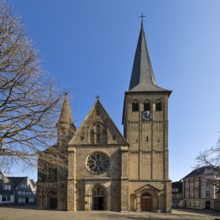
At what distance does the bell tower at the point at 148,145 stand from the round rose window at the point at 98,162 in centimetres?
329

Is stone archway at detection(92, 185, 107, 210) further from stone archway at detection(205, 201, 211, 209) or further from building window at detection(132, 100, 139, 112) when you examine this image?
stone archway at detection(205, 201, 211, 209)

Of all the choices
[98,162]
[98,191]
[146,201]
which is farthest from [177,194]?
[98,162]

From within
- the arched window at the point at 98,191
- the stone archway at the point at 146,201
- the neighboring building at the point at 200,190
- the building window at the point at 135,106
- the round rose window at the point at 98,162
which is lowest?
the neighboring building at the point at 200,190

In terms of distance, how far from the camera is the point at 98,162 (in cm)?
3319

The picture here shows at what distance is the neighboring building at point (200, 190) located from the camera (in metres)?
55.3

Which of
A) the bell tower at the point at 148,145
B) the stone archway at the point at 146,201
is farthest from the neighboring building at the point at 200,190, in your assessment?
the stone archway at the point at 146,201

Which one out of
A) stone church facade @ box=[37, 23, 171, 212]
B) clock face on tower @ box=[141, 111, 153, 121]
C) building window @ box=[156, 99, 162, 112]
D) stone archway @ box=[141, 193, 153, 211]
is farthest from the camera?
building window @ box=[156, 99, 162, 112]

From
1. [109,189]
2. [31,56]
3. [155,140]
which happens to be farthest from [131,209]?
[31,56]

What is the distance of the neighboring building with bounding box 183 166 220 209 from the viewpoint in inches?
2178

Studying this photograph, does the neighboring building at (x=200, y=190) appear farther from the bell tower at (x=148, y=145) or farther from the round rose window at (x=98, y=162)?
the round rose window at (x=98, y=162)

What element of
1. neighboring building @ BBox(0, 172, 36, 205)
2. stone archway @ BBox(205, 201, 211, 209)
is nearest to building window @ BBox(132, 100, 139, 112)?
stone archway @ BBox(205, 201, 211, 209)

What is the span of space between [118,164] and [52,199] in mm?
11160

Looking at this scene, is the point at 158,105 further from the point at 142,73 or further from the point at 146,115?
the point at 142,73

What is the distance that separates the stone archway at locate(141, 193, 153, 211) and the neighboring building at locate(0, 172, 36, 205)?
39240 mm
